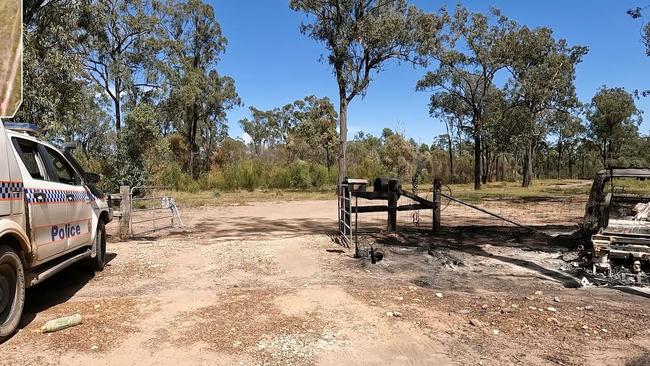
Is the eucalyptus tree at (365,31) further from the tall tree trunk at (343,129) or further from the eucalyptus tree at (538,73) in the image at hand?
the eucalyptus tree at (538,73)

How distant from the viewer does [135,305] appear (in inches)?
244

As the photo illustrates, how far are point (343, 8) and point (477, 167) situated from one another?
54.3 feet

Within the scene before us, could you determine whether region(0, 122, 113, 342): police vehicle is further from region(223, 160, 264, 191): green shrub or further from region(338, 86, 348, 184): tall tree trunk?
region(223, 160, 264, 191): green shrub

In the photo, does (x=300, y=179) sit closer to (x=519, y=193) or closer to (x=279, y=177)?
(x=279, y=177)

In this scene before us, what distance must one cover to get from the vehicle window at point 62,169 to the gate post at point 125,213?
4.32 meters

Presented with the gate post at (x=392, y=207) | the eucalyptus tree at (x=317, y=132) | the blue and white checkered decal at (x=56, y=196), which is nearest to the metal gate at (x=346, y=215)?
the gate post at (x=392, y=207)

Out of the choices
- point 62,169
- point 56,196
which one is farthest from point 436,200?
point 56,196

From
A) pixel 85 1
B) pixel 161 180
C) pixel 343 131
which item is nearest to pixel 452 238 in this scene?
pixel 85 1

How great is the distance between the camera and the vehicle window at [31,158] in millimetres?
5905

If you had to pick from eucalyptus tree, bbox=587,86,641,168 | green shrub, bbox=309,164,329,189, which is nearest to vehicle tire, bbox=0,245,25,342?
green shrub, bbox=309,164,329,189

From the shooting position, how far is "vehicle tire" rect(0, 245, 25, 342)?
486 cm

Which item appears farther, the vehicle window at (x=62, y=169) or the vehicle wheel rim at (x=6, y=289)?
the vehicle window at (x=62, y=169)

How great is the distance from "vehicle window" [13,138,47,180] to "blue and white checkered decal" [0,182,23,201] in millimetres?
733

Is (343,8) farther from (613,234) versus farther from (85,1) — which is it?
(613,234)
